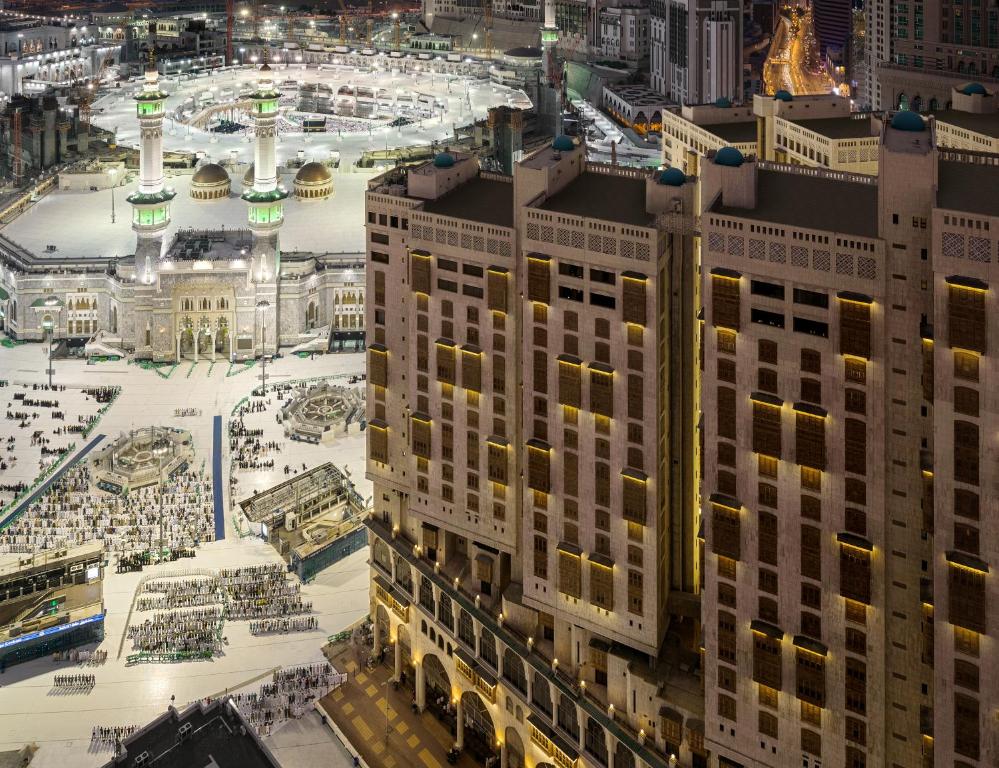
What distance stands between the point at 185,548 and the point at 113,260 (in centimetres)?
5401

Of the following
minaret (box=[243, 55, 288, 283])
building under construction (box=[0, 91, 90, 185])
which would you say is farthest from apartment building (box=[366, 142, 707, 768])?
building under construction (box=[0, 91, 90, 185])

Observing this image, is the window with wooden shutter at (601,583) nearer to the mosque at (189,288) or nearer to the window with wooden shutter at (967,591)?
the window with wooden shutter at (967,591)

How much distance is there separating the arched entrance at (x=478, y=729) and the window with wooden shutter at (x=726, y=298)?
2887 centimetres

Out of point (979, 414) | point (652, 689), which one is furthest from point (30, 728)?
point (979, 414)

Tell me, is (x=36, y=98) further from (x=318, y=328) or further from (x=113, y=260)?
(x=318, y=328)

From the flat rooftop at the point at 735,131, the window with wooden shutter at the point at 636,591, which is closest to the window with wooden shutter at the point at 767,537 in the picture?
the window with wooden shutter at the point at 636,591

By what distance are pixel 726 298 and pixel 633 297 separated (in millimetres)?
6342

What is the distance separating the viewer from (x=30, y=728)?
240 feet

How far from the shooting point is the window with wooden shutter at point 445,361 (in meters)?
68.6

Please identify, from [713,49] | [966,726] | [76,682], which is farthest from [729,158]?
[713,49]

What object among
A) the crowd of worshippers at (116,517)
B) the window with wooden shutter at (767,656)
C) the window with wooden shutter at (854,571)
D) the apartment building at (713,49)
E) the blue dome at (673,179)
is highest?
the apartment building at (713,49)

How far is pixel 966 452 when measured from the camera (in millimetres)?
47219

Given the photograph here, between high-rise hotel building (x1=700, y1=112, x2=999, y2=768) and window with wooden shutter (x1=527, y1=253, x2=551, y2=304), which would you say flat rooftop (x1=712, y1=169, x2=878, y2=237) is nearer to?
high-rise hotel building (x1=700, y1=112, x2=999, y2=768)

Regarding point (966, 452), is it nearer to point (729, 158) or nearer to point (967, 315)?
point (967, 315)
